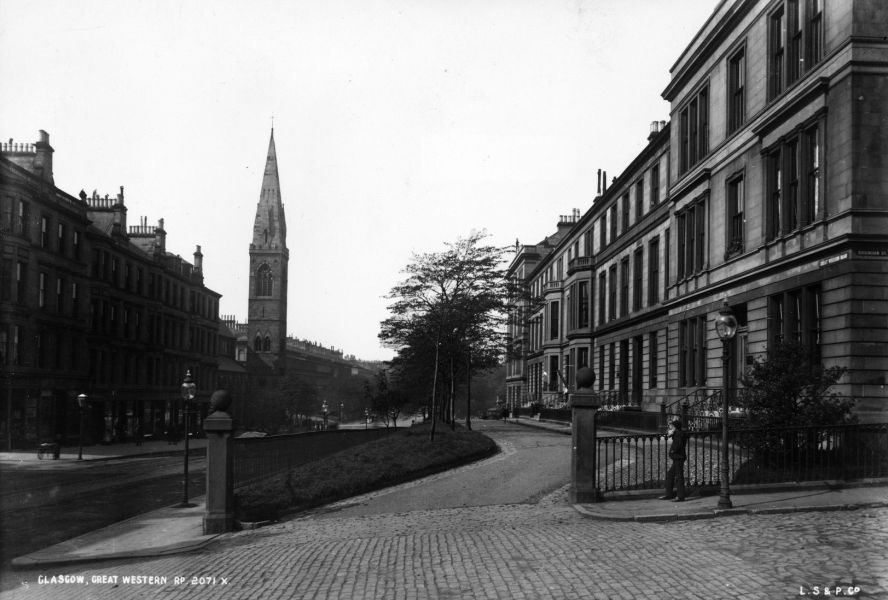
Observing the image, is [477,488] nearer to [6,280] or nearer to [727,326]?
[727,326]

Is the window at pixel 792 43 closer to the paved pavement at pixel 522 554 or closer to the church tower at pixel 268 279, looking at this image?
the paved pavement at pixel 522 554

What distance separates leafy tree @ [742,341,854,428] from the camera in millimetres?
14625

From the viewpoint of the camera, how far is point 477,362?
40.2 meters

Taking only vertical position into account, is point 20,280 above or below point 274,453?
above

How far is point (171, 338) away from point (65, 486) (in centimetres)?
4730

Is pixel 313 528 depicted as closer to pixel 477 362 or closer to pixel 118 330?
pixel 477 362

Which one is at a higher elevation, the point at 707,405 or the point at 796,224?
the point at 796,224

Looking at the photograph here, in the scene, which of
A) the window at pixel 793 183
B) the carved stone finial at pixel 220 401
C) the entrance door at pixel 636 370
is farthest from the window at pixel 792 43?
the entrance door at pixel 636 370

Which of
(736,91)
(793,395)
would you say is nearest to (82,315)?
(736,91)

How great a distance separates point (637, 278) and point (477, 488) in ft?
90.8

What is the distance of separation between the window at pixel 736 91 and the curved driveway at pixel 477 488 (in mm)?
13137

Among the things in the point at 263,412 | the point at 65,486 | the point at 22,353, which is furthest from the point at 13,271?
the point at 263,412

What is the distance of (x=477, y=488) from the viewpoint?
16922 mm

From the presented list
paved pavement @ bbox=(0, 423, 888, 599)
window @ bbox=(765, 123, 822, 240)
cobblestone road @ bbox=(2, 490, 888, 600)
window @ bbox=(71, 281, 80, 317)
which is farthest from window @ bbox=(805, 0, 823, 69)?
Result: window @ bbox=(71, 281, 80, 317)
